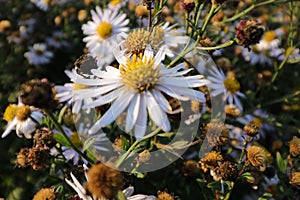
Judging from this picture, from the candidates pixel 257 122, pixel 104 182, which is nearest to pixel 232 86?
pixel 257 122

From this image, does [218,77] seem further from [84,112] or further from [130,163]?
[130,163]

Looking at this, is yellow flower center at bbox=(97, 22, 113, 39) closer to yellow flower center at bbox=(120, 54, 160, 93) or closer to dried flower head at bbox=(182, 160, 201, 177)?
dried flower head at bbox=(182, 160, 201, 177)

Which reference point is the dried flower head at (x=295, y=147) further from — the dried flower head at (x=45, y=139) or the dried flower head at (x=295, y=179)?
the dried flower head at (x=45, y=139)

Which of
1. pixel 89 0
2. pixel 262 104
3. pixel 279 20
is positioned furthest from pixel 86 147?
pixel 279 20

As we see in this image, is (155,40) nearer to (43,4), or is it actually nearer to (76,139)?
(76,139)

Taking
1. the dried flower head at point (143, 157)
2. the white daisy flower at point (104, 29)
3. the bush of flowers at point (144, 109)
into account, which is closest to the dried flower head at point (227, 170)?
the bush of flowers at point (144, 109)

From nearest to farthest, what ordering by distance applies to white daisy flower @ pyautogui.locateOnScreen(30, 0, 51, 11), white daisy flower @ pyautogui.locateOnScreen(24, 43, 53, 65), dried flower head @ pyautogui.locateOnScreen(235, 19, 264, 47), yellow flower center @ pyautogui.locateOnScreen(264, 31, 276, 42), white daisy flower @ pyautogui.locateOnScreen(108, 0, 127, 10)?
dried flower head @ pyautogui.locateOnScreen(235, 19, 264, 47) < white daisy flower @ pyautogui.locateOnScreen(108, 0, 127, 10) < white daisy flower @ pyautogui.locateOnScreen(24, 43, 53, 65) < yellow flower center @ pyautogui.locateOnScreen(264, 31, 276, 42) < white daisy flower @ pyautogui.locateOnScreen(30, 0, 51, 11)

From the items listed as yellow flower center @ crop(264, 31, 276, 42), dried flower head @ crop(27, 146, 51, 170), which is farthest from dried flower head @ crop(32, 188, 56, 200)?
yellow flower center @ crop(264, 31, 276, 42)

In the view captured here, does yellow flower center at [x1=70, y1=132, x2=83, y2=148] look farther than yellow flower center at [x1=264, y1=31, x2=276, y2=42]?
No
